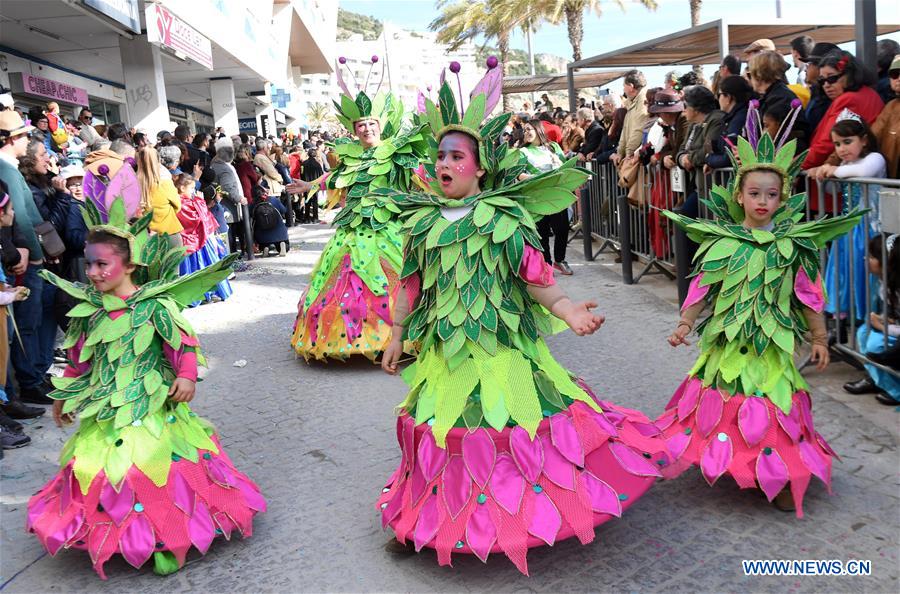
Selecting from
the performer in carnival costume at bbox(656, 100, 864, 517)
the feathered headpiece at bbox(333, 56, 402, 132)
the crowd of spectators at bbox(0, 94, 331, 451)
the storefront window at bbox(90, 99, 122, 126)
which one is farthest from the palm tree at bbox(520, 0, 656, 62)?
the performer in carnival costume at bbox(656, 100, 864, 517)

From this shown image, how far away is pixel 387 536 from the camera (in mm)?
3719

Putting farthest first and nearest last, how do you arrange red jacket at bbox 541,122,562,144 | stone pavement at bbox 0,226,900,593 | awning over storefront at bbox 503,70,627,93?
awning over storefront at bbox 503,70,627,93
red jacket at bbox 541,122,562,144
stone pavement at bbox 0,226,900,593

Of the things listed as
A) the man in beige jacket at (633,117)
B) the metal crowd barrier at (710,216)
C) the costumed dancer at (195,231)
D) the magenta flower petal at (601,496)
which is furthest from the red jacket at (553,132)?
the magenta flower petal at (601,496)

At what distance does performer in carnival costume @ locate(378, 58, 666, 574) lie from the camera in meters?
3.14

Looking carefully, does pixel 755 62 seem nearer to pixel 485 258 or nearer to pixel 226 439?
pixel 485 258

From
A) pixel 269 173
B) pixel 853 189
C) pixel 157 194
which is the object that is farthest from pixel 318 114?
pixel 853 189

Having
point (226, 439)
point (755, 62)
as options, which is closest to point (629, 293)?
point (755, 62)

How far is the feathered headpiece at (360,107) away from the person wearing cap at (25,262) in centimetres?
237

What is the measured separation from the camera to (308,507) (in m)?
4.10

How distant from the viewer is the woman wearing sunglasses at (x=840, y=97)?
18.5 ft

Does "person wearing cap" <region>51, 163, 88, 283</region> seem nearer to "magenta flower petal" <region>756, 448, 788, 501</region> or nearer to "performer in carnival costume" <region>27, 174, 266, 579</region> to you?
"performer in carnival costume" <region>27, 174, 266, 579</region>

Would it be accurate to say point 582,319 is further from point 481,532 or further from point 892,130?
point 892,130

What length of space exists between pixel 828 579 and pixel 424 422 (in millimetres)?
1635

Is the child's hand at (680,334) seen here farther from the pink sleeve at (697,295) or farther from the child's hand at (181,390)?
the child's hand at (181,390)
